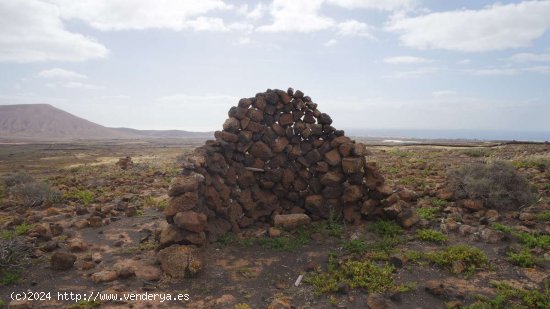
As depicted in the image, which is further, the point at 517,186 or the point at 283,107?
the point at 283,107

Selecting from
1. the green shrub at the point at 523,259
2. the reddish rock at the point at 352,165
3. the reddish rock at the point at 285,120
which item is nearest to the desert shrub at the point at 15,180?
the reddish rock at the point at 285,120

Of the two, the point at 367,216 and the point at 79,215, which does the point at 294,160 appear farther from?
the point at 79,215

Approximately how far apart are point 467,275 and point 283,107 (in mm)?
6511

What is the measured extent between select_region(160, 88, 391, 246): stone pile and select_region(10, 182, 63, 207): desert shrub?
7792 mm

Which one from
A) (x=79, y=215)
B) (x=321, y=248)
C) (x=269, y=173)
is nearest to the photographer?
(x=321, y=248)

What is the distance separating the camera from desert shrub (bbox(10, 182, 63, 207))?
45.6 feet

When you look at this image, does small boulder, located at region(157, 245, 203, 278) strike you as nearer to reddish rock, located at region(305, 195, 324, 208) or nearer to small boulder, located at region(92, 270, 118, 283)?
small boulder, located at region(92, 270, 118, 283)

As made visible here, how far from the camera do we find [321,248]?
8922mm

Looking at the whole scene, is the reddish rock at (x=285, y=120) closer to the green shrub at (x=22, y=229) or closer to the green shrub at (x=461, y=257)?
the green shrub at (x=461, y=257)

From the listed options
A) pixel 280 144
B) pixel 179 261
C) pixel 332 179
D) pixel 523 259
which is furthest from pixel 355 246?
pixel 179 261

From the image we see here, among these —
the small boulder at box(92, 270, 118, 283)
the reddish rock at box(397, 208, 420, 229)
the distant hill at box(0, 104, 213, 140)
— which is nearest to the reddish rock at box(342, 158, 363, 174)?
the reddish rock at box(397, 208, 420, 229)

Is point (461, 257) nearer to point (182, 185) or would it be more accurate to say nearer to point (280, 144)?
point (280, 144)

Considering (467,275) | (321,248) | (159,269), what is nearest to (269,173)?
(321,248)

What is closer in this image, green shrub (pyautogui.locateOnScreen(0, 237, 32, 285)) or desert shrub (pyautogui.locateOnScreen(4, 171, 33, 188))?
green shrub (pyautogui.locateOnScreen(0, 237, 32, 285))
